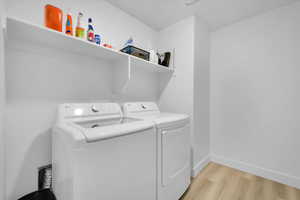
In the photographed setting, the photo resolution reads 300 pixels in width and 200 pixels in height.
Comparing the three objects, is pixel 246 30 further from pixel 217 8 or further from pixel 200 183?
pixel 200 183

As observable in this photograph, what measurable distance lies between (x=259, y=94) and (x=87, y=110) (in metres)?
2.45

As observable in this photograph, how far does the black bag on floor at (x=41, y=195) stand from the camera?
1.03 meters

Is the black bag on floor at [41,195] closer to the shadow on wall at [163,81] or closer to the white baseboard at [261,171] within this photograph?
the shadow on wall at [163,81]

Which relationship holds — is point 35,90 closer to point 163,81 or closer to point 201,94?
point 163,81

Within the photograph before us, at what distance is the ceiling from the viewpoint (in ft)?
5.60

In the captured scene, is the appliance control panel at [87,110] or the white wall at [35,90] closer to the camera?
the white wall at [35,90]

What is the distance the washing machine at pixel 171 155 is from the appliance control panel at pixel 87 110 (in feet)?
0.63

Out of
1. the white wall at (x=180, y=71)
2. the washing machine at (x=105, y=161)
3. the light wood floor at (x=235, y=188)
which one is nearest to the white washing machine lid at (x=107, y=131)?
the washing machine at (x=105, y=161)

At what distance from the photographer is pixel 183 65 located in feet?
6.66

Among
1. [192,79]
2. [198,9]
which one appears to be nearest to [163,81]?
[192,79]

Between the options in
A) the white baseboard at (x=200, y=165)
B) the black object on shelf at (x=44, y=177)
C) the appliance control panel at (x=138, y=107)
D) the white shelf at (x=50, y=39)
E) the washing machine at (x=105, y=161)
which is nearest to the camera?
the washing machine at (x=105, y=161)

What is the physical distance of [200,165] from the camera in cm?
208

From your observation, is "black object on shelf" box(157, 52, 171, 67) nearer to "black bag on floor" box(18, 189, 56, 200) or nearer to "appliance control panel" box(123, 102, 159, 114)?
"appliance control panel" box(123, 102, 159, 114)

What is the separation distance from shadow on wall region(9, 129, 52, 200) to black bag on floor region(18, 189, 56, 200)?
8 centimetres
